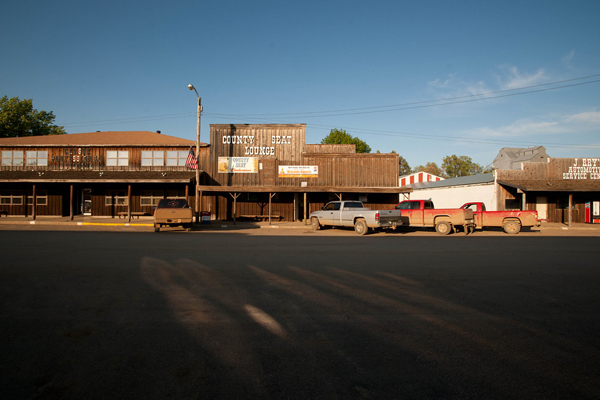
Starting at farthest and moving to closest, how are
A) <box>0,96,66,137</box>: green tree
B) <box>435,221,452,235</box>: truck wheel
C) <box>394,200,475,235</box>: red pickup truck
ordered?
1. <box>0,96,66,137</box>: green tree
2. <box>435,221,452,235</box>: truck wheel
3. <box>394,200,475,235</box>: red pickup truck

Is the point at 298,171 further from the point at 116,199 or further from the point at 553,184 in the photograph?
the point at 553,184

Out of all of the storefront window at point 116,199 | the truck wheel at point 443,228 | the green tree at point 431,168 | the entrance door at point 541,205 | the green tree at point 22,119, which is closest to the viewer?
the truck wheel at point 443,228

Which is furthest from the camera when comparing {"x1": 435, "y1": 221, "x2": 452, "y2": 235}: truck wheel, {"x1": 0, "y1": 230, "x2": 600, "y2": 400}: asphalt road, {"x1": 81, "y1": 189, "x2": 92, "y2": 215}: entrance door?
{"x1": 81, "y1": 189, "x2": 92, "y2": 215}: entrance door

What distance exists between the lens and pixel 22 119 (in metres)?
45.3

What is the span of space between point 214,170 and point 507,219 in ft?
70.4

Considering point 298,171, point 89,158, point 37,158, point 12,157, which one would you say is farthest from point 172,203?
point 12,157

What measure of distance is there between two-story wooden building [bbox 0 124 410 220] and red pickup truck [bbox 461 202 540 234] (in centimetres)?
920

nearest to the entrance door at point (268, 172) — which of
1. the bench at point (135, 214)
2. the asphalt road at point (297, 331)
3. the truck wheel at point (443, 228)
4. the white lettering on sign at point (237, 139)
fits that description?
the white lettering on sign at point (237, 139)

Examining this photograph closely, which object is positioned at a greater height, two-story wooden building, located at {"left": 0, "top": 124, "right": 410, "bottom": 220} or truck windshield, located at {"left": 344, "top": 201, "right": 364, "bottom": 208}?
two-story wooden building, located at {"left": 0, "top": 124, "right": 410, "bottom": 220}

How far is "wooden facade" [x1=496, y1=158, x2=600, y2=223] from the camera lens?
28297 millimetres

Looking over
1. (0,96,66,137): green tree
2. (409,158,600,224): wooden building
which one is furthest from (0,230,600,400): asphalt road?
(0,96,66,137): green tree

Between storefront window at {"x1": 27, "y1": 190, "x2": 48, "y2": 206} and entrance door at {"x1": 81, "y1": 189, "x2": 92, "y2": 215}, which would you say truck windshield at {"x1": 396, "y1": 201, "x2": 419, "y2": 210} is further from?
storefront window at {"x1": 27, "y1": 190, "x2": 48, "y2": 206}

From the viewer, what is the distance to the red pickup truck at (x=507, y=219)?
750 inches

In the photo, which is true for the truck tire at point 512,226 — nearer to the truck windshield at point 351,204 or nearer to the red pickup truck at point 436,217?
the red pickup truck at point 436,217
